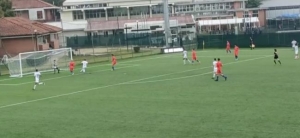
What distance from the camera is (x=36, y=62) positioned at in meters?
46.4

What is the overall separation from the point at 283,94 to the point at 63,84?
1715cm

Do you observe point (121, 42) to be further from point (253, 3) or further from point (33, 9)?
point (253, 3)

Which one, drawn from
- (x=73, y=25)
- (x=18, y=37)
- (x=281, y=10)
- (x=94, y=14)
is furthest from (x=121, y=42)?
(x=281, y=10)

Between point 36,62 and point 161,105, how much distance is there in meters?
26.0

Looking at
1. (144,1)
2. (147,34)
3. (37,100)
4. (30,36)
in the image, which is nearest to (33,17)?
(144,1)

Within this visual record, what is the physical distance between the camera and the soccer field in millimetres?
17766

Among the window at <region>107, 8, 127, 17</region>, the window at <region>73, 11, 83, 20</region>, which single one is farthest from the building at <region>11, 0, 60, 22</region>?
the window at <region>107, 8, 127, 17</region>

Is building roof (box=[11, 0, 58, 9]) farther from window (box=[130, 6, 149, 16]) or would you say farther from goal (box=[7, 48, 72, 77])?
goal (box=[7, 48, 72, 77])

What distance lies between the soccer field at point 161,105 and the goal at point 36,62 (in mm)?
7474

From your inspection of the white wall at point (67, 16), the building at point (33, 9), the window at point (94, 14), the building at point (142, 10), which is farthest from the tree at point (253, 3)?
the building at point (33, 9)

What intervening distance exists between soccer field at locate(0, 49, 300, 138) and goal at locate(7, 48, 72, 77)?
7.47 metres

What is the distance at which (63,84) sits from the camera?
35.3 meters

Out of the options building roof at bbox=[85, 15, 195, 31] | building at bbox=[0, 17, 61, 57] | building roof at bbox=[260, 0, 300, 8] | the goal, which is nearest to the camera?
the goal

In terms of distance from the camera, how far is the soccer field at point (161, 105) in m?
17.8
